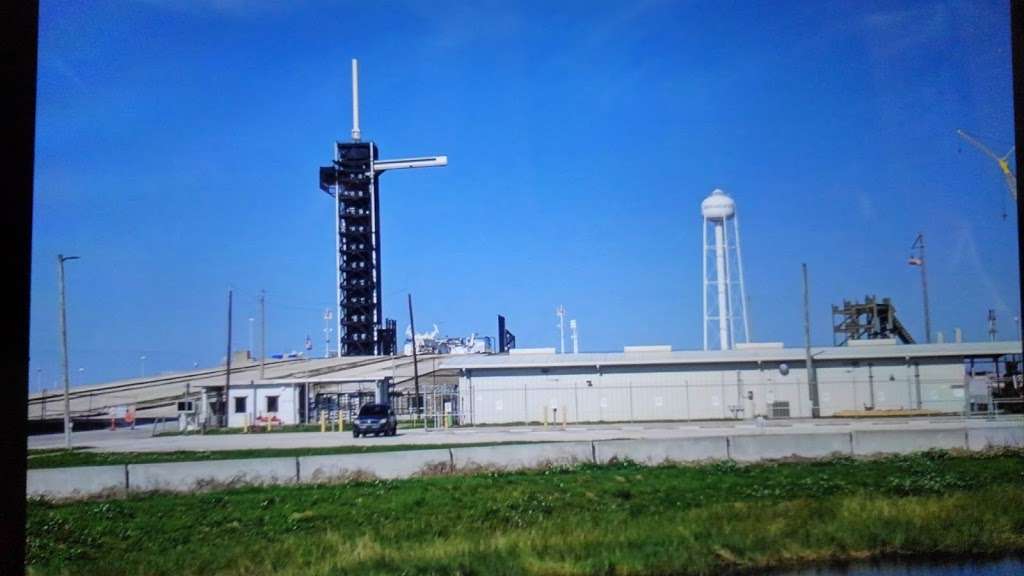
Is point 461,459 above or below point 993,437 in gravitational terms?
above

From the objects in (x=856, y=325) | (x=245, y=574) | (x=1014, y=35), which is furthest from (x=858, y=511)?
(x=856, y=325)

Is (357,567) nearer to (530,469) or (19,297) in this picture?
(19,297)

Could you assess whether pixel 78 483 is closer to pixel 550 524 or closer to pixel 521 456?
pixel 521 456

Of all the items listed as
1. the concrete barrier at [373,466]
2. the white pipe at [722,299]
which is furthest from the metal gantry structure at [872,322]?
the concrete barrier at [373,466]

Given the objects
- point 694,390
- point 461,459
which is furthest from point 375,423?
point 461,459

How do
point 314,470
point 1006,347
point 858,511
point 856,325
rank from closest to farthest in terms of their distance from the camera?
point 858,511
point 314,470
point 1006,347
point 856,325

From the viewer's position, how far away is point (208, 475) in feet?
75.2

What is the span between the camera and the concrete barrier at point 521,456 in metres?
24.8

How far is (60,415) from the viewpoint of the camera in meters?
66.1

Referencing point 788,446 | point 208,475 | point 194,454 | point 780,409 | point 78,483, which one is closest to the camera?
point 78,483

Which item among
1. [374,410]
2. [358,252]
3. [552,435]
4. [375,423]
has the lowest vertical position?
[552,435]

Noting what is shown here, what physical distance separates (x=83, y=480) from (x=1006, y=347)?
145ft

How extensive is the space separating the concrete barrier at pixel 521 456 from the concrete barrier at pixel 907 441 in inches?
317

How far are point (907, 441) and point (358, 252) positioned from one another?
87.7 meters
